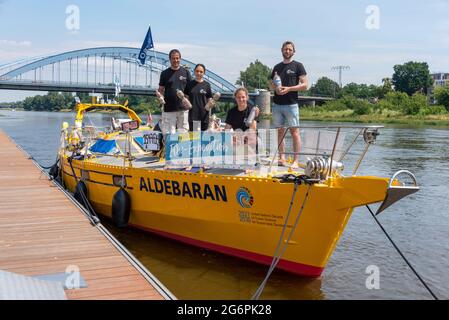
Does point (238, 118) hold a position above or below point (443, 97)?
below

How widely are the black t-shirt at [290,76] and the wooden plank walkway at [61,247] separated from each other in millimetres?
3480

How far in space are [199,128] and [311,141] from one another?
2162 mm

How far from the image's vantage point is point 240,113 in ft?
24.9

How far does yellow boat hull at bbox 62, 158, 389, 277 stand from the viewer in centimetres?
611

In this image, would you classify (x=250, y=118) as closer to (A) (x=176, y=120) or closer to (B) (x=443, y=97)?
(A) (x=176, y=120)

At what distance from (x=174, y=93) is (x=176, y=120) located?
54cm

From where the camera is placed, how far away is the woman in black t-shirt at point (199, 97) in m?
8.40

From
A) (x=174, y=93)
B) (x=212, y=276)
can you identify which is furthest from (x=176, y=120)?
(x=212, y=276)

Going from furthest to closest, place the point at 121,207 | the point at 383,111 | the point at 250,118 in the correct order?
the point at 383,111 < the point at 121,207 < the point at 250,118

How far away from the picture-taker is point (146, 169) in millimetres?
8258

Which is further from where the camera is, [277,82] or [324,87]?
[324,87]

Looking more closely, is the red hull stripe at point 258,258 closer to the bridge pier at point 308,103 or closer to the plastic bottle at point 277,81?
the plastic bottle at point 277,81

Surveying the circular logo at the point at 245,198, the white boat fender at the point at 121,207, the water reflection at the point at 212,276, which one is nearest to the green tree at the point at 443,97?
the white boat fender at the point at 121,207

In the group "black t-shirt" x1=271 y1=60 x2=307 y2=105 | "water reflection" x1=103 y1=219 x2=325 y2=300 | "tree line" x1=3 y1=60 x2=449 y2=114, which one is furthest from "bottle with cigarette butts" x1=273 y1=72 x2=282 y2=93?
"tree line" x1=3 y1=60 x2=449 y2=114
